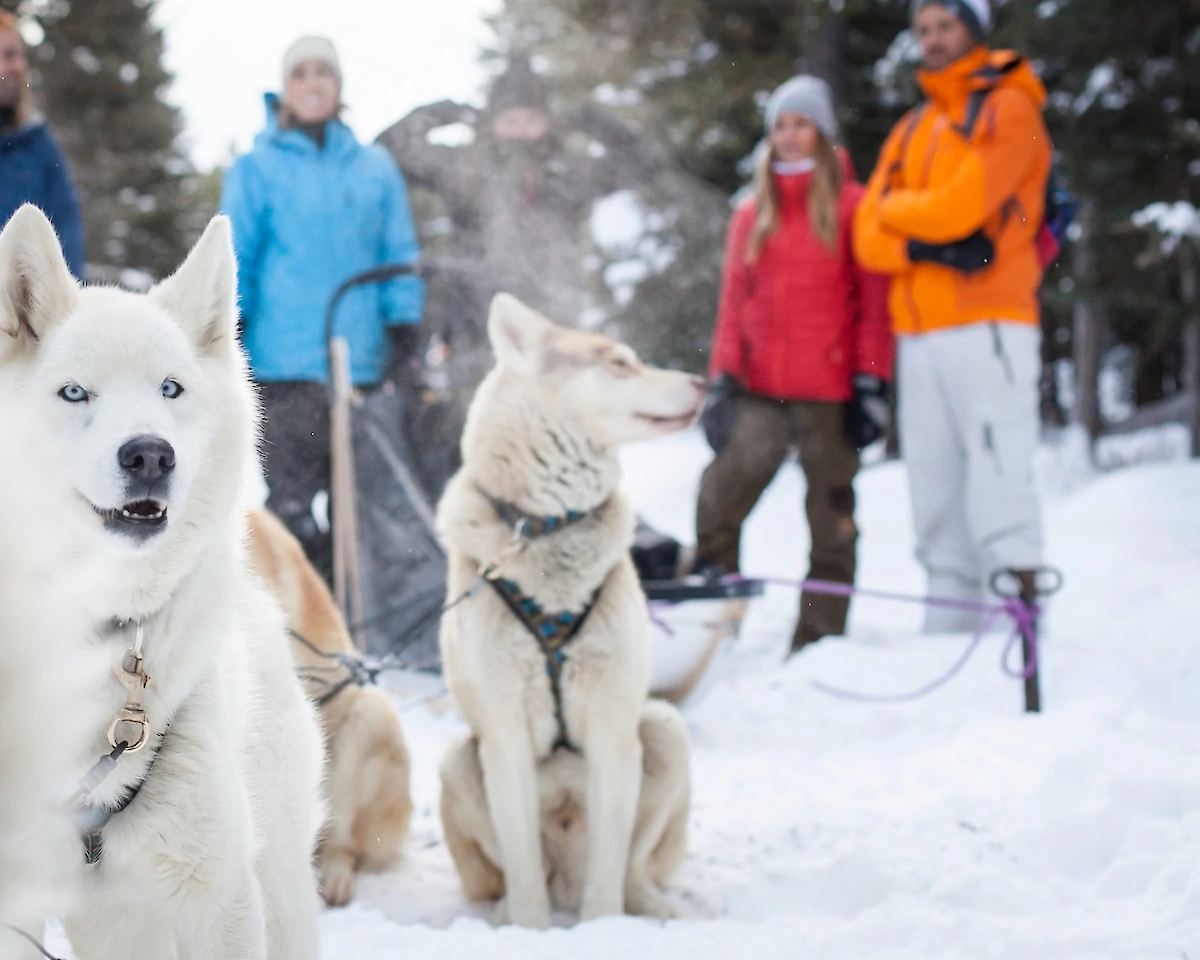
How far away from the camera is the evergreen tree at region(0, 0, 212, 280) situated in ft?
45.5

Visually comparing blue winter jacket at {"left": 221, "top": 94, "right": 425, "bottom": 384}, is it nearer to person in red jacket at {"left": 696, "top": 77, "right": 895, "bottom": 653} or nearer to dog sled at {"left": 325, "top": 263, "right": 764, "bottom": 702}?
dog sled at {"left": 325, "top": 263, "right": 764, "bottom": 702}

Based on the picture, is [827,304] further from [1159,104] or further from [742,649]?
[1159,104]

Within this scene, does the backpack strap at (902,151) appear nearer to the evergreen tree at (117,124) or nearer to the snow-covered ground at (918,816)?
the snow-covered ground at (918,816)

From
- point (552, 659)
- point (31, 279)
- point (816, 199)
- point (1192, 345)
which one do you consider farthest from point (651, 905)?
point (1192, 345)

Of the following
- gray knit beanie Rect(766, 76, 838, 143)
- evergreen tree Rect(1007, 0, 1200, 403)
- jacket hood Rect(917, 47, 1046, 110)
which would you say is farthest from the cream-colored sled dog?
evergreen tree Rect(1007, 0, 1200, 403)

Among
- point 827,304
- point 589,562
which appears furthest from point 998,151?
point 589,562

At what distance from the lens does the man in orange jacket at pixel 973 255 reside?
416 centimetres

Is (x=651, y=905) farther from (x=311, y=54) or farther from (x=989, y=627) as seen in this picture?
(x=311, y=54)

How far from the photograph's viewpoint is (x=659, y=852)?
252 cm

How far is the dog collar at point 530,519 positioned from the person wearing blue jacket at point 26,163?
2.23m

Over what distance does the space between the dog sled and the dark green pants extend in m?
0.38

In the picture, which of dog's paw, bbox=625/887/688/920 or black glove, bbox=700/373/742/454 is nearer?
dog's paw, bbox=625/887/688/920

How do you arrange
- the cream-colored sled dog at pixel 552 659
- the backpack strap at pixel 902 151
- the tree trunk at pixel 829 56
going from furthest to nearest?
the tree trunk at pixel 829 56 < the backpack strap at pixel 902 151 < the cream-colored sled dog at pixel 552 659

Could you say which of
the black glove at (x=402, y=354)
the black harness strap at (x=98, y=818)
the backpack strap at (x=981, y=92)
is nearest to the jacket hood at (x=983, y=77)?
the backpack strap at (x=981, y=92)
